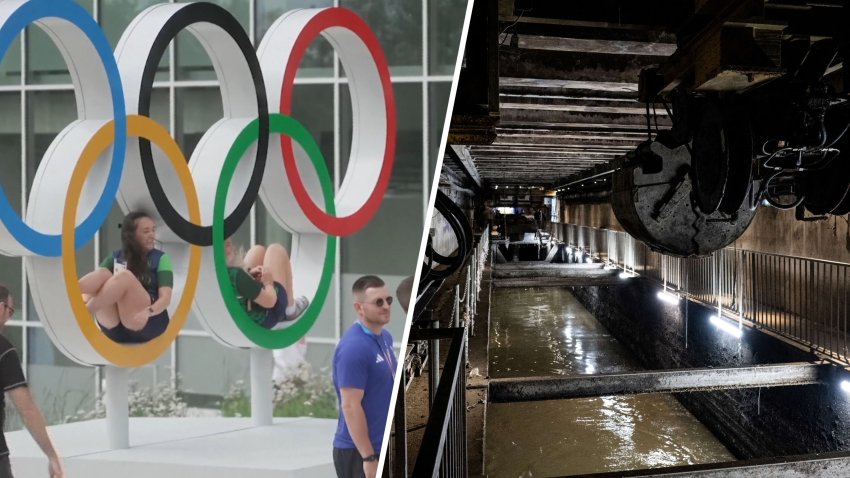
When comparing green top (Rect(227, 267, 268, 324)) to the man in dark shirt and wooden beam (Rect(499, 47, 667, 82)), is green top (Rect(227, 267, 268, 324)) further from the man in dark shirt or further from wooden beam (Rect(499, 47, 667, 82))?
wooden beam (Rect(499, 47, 667, 82))

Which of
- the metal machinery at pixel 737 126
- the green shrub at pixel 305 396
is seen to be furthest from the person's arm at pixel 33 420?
the metal machinery at pixel 737 126

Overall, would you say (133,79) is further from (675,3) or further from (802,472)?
(802,472)

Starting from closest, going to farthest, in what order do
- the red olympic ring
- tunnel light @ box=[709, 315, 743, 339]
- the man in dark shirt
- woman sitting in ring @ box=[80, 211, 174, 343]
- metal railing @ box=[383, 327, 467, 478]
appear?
1. metal railing @ box=[383, 327, 467, 478]
2. the man in dark shirt
3. woman sitting in ring @ box=[80, 211, 174, 343]
4. the red olympic ring
5. tunnel light @ box=[709, 315, 743, 339]

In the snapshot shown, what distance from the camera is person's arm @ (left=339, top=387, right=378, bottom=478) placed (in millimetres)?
2289

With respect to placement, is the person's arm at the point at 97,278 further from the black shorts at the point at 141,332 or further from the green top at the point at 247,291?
the green top at the point at 247,291

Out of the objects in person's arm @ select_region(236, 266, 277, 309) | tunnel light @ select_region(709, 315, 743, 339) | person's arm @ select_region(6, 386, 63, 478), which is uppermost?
person's arm @ select_region(236, 266, 277, 309)

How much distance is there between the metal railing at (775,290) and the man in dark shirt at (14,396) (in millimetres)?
6827

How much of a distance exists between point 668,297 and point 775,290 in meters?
2.93

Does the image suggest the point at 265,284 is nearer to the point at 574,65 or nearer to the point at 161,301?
the point at 161,301

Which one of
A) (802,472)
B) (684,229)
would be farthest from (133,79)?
(802,472)

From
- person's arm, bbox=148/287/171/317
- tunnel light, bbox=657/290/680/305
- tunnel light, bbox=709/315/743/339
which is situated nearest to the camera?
person's arm, bbox=148/287/171/317

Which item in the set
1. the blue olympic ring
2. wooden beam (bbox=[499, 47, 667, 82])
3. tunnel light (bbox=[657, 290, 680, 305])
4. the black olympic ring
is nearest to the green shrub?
the black olympic ring

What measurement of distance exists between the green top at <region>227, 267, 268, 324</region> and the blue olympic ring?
579mm

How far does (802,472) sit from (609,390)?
1.72 meters
